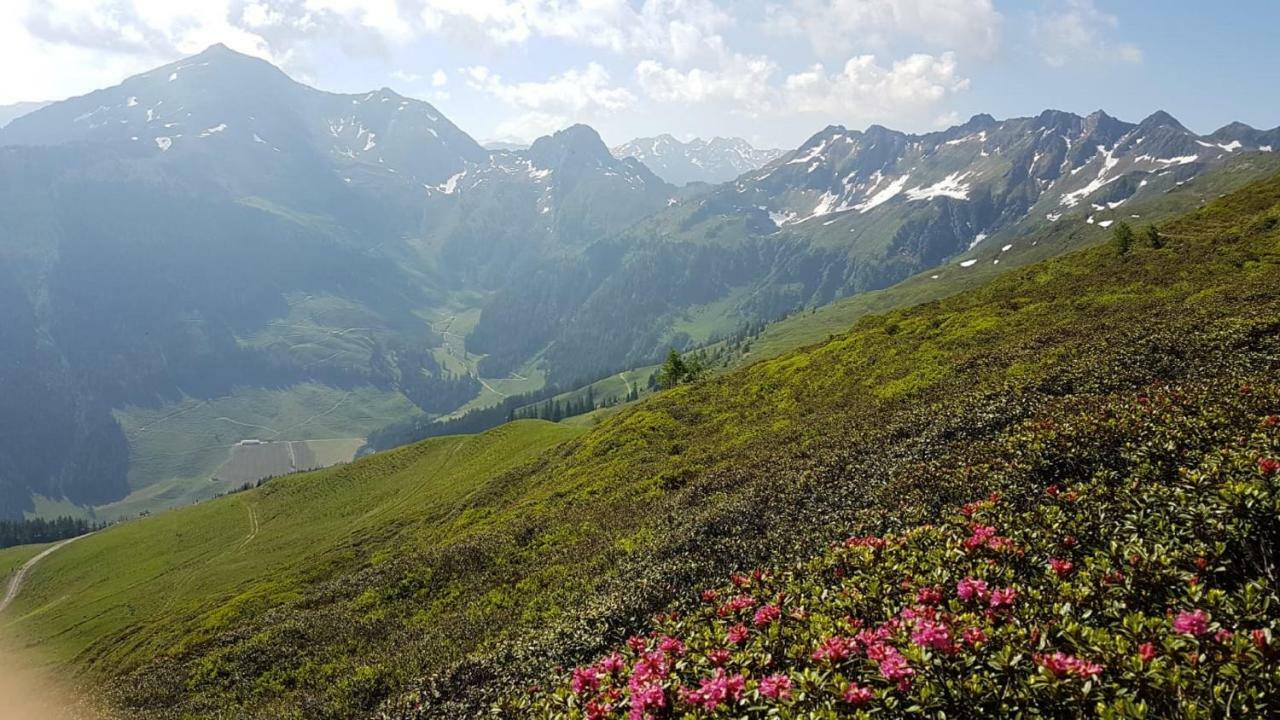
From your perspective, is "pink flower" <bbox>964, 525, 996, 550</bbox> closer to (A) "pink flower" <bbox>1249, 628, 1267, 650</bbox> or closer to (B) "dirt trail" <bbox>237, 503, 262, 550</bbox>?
(A) "pink flower" <bbox>1249, 628, 1267, 650</bbox>

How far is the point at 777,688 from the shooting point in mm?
7945

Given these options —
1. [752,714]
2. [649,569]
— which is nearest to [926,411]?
[649,569]

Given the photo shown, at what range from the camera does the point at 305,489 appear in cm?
11762

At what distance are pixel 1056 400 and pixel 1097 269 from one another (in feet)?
156

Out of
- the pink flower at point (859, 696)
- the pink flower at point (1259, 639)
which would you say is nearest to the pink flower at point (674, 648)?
the pink flower at point (859, 696)

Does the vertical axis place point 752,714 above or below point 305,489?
above

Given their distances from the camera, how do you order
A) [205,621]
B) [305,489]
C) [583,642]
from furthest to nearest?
[305,489]
[205,621]
[583,642]

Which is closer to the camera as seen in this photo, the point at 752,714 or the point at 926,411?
the point at 752,714

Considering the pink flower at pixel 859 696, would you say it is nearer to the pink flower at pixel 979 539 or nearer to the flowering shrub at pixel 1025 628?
the flowering shrub at pixel 1025 628

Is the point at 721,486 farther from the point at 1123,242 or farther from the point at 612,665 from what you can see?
the point at 1123,242

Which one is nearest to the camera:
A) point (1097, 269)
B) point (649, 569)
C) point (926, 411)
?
point (649, 569)

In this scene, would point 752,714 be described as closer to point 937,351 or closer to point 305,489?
point 937,351

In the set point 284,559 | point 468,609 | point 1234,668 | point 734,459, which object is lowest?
point 284,559

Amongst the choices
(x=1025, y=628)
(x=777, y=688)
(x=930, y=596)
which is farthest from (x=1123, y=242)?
(x=777, y=688)
